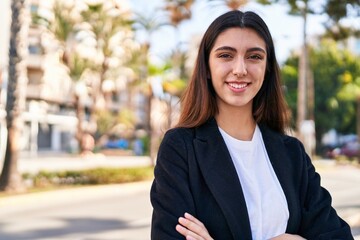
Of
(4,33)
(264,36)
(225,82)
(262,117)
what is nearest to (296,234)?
(262,117)

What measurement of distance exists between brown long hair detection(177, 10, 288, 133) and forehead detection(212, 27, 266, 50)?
1 cm

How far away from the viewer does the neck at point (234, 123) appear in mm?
2004

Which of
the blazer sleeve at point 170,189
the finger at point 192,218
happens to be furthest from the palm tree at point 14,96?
the finger at point 192,218

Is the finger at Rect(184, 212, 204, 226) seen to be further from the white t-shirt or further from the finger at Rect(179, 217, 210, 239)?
the white t-shirt

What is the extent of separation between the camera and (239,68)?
6.25 ft

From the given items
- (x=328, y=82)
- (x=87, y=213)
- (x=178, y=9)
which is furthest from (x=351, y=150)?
(x=87, y=213)

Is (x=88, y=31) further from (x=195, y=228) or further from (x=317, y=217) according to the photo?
(x=195, y=228)

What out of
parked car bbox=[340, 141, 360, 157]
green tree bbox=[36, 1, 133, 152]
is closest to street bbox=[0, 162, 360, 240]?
green tree bbox=[36, 1, 133, 152]

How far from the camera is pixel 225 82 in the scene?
77.2 inches

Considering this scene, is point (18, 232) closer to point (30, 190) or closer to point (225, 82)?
point (30, 190)

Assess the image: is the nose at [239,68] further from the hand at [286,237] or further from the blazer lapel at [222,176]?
the hand at [286,237]

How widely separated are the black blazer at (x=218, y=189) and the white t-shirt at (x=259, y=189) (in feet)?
0.11

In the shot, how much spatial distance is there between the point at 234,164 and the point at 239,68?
1.10 feet

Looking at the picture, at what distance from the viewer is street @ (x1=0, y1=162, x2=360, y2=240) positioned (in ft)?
29.6
